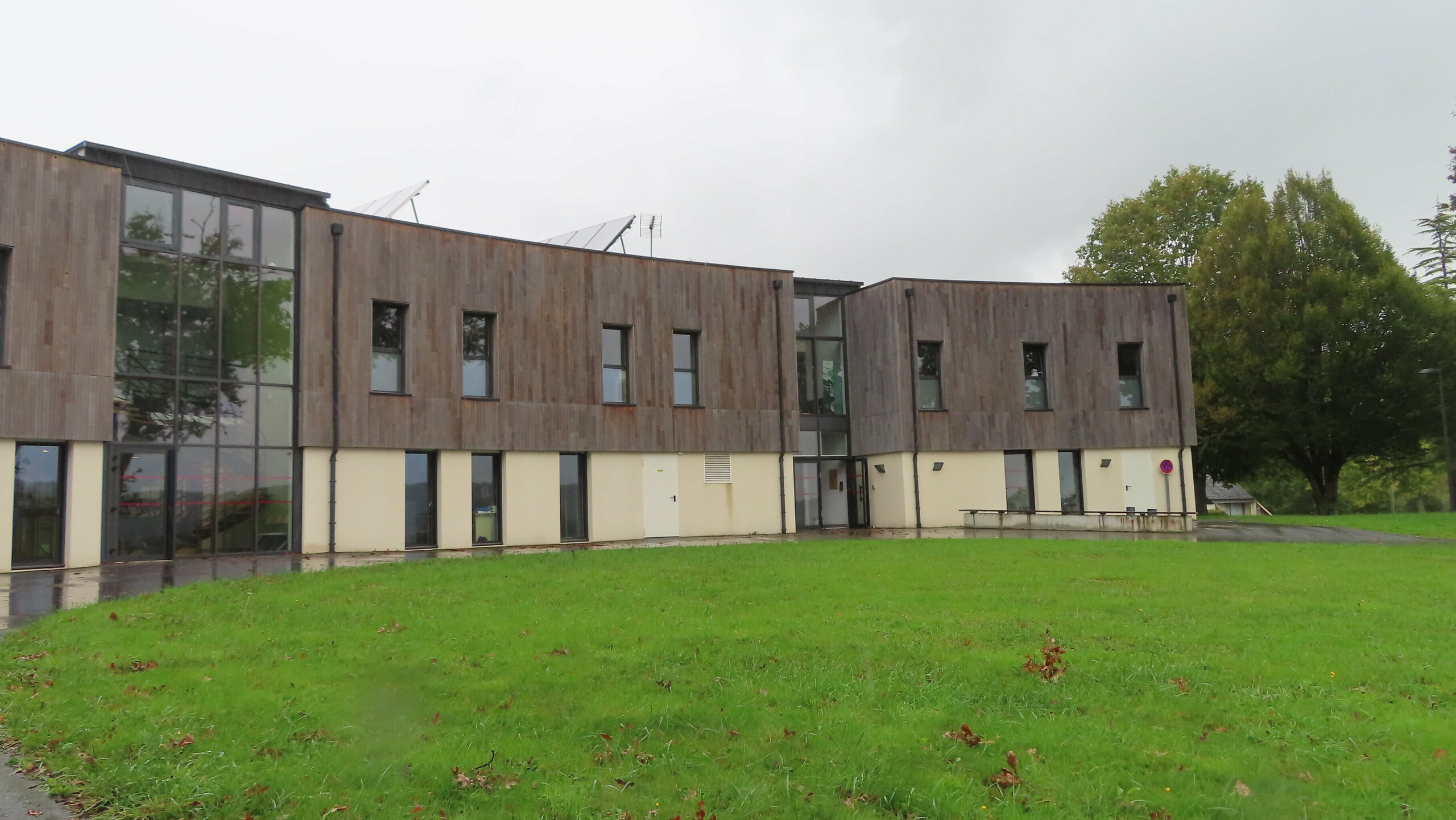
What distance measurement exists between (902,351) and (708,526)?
8047mm

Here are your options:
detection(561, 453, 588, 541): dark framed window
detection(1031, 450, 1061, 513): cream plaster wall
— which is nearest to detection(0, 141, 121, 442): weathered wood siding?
detection(561, 453, 588, 541): dark framed window

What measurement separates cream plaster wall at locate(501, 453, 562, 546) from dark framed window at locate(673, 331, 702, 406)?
3984 millimetres

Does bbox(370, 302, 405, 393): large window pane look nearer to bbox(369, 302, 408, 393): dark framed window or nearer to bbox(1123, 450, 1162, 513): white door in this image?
bbox(369, 302, 408, 393): dark framed window

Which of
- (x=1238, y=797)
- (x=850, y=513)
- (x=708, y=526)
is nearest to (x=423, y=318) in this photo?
(x=708, y=526)

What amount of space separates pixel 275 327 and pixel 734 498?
12.3 meters

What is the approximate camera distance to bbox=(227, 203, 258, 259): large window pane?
69.4 ft

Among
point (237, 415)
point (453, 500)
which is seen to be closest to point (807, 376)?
point (453, 500)

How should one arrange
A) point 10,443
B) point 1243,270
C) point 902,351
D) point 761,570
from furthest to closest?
point 1243,270 → point 902,351 → point 10,443 → point 761,570

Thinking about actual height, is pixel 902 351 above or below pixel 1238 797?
above

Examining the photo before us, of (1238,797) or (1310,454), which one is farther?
(1310,454)

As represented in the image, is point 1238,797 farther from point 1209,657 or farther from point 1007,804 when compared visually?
point 1209,657

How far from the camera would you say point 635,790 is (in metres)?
5.09

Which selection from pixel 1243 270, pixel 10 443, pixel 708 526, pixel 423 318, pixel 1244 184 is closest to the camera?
pixel 10 443

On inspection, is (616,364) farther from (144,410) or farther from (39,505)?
(39,505)
